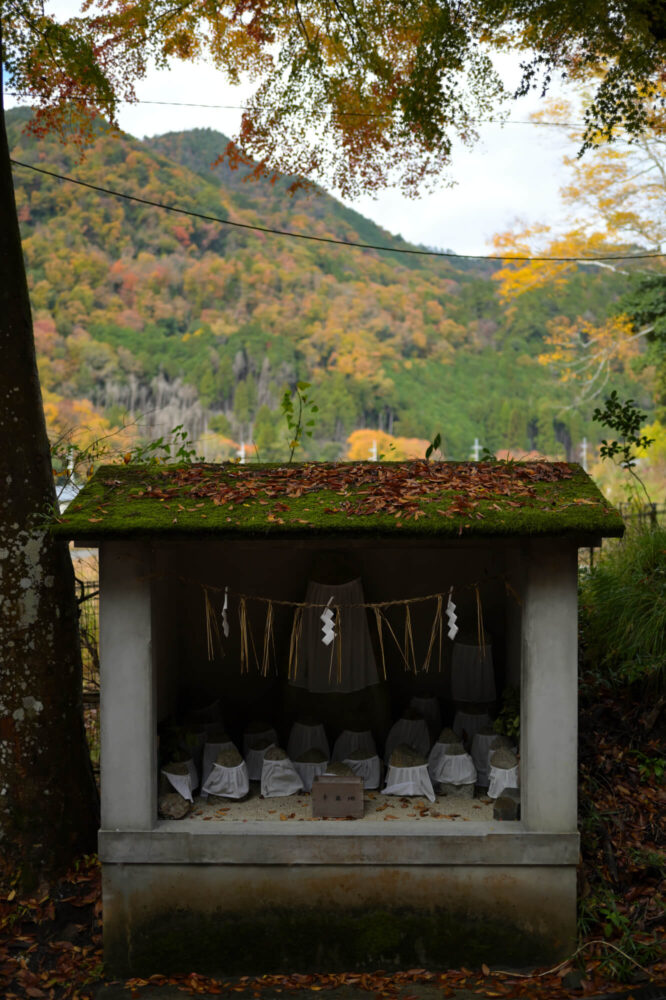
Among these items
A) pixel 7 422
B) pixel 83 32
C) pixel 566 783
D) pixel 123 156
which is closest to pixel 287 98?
pixel 83 32

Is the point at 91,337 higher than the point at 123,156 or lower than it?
lower

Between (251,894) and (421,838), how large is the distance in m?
1.09

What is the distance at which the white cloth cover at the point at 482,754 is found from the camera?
6.33 m

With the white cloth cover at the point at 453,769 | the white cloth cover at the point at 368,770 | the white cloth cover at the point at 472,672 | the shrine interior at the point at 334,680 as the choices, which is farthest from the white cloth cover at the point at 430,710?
the white cloth cover at the point at 368,770

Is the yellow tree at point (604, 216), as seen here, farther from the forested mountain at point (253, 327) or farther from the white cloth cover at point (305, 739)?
the forested mountain at point (253, 327)

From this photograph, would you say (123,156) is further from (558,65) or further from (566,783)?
(566,783)

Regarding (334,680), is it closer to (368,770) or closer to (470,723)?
(368,770)

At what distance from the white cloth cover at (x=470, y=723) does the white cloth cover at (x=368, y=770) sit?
75 cm

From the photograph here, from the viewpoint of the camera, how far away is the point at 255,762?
21.1ft

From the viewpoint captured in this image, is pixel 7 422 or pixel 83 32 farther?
pixel 83 32

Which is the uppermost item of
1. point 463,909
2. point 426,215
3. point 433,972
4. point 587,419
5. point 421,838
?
point 426,215

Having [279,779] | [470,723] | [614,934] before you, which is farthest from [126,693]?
[614,934]

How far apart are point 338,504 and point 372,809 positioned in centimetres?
205

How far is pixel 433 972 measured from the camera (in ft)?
17.8
